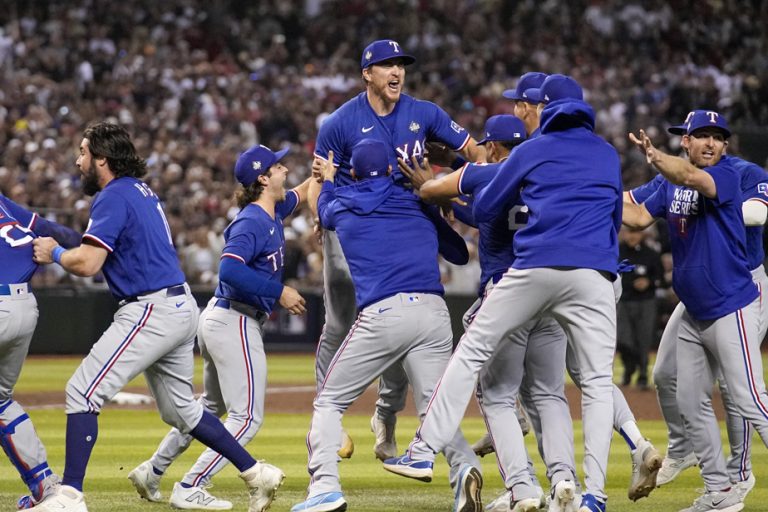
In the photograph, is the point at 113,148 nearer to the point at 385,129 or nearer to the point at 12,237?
the point at 12,237

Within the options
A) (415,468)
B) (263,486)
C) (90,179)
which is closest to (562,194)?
(415,468)

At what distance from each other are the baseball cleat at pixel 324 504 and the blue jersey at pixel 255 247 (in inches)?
49.8

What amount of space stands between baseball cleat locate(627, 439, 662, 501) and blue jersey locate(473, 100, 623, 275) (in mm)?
1341

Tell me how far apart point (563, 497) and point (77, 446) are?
2457 millimetres

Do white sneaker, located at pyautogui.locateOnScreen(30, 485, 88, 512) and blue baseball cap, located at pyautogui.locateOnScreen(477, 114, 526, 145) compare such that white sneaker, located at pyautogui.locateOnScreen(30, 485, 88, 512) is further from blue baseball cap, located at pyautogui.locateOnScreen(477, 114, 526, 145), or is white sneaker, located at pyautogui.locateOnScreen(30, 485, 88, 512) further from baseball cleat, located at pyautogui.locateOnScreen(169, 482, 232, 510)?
blue baseball cap, located at pyautogui.locateOnScreen(477, 114, 526, 145)

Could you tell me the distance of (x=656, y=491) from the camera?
8188mm

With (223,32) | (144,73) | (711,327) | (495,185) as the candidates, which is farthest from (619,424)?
(223,32)

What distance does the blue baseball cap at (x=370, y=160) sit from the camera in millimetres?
6797

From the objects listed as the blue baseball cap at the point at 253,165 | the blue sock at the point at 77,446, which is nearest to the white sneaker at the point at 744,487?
the blue baseball cap at the point at 253,165

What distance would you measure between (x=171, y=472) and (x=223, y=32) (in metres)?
20.3

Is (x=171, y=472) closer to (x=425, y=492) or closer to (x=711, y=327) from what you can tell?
(x=425, y=492)

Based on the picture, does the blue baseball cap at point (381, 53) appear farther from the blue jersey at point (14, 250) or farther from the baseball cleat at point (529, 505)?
the baseball cleat at point (529, 505)

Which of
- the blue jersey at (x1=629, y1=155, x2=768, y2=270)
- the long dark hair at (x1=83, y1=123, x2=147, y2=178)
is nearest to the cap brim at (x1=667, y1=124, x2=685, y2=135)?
the blue jersey at (x1=629, y1=155, x2=768, y2=270)

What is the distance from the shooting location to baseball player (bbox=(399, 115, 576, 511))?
661cm
